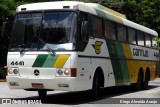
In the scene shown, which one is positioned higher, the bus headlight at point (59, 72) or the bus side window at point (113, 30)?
the bus side window at point (113, 30)

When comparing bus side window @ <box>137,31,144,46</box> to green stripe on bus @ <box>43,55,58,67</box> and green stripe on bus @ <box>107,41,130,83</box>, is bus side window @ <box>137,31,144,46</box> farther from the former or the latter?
green stripe on bus @ <box>43,55,58,67</box>

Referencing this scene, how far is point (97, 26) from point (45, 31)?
2.59 metres

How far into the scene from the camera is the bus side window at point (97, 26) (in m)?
15.1

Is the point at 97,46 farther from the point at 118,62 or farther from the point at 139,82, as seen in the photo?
the point at 139,82

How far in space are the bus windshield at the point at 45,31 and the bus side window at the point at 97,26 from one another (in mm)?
1628

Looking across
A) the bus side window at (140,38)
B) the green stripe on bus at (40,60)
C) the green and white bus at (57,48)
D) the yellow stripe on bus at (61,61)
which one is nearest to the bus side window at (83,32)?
the green and white bus at (57,48)

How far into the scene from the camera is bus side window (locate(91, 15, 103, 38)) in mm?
15072

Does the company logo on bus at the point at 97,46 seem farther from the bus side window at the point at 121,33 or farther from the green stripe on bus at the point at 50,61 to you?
the bus side window at the point at 121,33

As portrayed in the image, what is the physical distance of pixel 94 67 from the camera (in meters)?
14.8

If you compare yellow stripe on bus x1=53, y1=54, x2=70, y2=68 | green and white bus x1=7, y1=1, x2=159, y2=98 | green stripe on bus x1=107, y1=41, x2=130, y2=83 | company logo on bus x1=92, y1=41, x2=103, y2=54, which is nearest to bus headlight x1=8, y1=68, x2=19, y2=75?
green and white bus x1=7, y1=1, x2=159, y2=98

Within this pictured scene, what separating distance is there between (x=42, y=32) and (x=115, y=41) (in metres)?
4.60

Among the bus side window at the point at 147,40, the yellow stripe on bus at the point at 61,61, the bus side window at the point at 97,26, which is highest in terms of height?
the bus side window at the point at 97,26

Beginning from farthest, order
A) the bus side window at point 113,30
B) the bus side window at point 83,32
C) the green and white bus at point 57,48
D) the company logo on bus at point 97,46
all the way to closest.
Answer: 1. the bus side window at point 113,30
2. the company logo on bus at point 97,46
3. the bus side window at point 83,32
4. the green and white bus at point 57,48

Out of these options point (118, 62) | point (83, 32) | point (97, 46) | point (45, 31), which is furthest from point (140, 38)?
point (45, 31)
